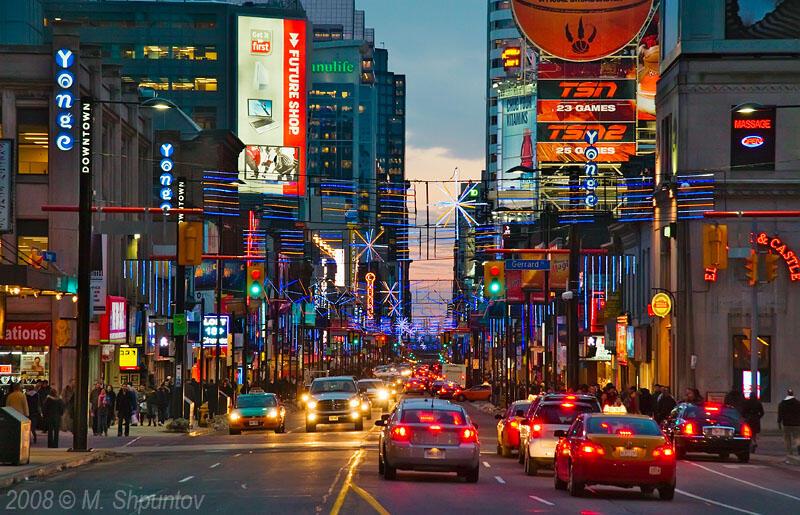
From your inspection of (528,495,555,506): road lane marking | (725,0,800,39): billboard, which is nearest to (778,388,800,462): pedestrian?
(528,495,555,506): road lane marking

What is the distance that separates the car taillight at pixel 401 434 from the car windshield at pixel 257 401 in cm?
2467

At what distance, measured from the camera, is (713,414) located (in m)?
36.7

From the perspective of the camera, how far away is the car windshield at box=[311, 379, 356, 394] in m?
54.0

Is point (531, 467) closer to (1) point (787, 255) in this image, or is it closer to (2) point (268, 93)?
(1) point (787, 255)

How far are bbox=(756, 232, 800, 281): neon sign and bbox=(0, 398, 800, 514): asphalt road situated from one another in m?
19.2

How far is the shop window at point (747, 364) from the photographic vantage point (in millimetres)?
56219

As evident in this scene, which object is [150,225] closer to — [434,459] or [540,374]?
[434,459]

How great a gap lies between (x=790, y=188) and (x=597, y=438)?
3401cm

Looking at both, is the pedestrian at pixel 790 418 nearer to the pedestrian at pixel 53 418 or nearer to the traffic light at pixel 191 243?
the traffic light at pixel 191 243

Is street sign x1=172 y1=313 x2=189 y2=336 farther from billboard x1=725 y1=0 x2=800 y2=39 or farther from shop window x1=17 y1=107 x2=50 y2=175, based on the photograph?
billboard x1=725 y1=0 x2=800 y2=39

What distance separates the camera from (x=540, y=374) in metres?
94.4

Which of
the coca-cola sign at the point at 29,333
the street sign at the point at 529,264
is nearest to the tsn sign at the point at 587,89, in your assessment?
the street sign at the point at 529,264

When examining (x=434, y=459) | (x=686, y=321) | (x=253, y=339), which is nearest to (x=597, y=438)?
(x=434, y=459)

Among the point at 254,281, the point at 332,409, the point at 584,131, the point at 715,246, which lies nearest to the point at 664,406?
the point at 715,246
